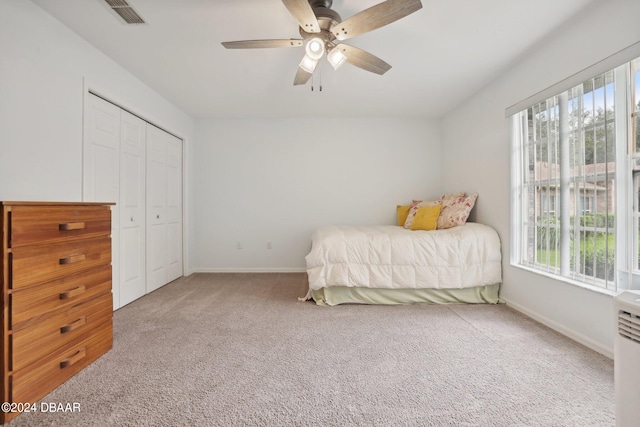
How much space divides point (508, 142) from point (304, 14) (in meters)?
2.25

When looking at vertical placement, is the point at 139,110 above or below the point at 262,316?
A: above

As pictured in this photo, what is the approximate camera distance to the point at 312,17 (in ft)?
5.37

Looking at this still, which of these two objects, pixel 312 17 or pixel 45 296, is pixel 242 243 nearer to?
pixel 45 296

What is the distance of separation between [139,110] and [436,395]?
11.5 feet

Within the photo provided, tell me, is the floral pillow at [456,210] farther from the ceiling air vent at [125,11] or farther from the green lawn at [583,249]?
the ceiling air vent at [125,11]

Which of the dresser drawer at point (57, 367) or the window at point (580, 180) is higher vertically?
the window at point (580, 180)

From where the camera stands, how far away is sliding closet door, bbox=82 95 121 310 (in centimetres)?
230

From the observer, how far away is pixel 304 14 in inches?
63.5

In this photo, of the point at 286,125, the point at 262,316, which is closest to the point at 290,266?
the point at 262,316

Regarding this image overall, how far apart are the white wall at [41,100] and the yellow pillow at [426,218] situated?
3.32 m

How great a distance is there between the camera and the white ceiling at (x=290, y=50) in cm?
188

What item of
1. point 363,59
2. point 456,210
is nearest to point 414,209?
point 456,210

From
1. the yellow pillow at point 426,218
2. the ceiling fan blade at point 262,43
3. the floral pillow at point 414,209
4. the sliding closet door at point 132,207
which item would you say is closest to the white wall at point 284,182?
the floral pillow at point 414,209

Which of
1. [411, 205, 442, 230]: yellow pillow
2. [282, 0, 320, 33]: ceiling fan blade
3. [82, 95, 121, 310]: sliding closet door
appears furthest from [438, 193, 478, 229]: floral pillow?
[82, 95, 121, 310]: sliding closet door
